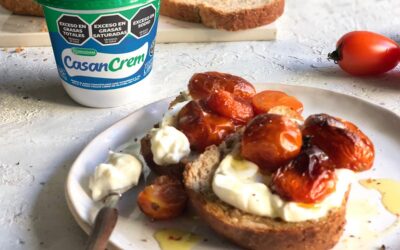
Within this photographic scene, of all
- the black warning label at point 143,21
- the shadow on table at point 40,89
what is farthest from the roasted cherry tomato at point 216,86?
the shadow on table at point 40,89

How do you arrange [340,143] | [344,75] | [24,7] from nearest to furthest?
[340,143], [344,75], [24,7]

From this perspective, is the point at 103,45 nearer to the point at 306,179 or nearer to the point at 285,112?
the point at 285,112

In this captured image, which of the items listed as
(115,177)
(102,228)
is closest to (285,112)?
(115,177)

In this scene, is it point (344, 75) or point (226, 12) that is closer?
point (344, 75)

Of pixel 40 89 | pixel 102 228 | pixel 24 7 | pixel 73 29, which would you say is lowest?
pixel 40 89

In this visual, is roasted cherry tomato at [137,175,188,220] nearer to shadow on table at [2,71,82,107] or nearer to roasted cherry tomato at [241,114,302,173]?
roasted cherry tomato at [241,114,302,173]

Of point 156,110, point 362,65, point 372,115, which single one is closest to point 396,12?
point 362,65

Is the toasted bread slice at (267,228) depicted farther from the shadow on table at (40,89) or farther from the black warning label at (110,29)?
the shadow on table at (40,89)
